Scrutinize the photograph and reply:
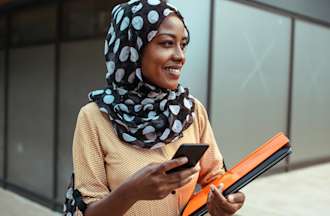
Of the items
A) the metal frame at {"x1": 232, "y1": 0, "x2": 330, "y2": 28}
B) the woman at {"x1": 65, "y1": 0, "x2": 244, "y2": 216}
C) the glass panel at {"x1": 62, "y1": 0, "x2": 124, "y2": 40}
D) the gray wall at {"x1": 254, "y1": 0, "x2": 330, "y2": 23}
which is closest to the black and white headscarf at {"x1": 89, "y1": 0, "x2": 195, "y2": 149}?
the woman at {"x1": 65, "y1": 0, "x2": 244, "y2": 216}

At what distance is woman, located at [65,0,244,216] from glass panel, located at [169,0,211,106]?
2.86 meters

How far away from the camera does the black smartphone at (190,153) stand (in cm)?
112

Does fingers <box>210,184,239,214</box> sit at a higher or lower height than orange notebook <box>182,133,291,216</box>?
lower

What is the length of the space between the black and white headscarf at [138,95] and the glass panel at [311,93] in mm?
4745

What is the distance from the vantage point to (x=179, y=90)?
5.01ft

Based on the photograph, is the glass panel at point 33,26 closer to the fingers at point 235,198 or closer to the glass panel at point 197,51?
the glass panel at point 197,51

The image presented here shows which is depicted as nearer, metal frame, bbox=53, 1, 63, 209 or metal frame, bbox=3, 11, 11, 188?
metal frame, bbox=53, 1, 63, 209

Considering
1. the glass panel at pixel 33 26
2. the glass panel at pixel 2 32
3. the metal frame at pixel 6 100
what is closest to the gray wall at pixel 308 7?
the glass panel at pixel 33 26

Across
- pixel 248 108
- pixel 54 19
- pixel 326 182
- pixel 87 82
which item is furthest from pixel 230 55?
pixel 54 19

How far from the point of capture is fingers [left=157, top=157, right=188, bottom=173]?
3.65 feet

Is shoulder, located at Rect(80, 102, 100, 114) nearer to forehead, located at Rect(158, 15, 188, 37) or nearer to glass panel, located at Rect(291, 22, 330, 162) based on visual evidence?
forehead, located at Rect(158, 15, 188, 37)

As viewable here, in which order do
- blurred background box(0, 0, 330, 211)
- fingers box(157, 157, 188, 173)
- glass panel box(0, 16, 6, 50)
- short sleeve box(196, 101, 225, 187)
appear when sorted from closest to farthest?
1. fingers box(157, 157, 188, 173)
2. short sleeve box(196, 101, 225, 187)
3. blurred background box(0, 0, 330, 211)
4. glass panel box(0, 16, 6, 50)

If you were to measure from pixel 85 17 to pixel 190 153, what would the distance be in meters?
4.42

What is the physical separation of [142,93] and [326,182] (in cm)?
467
